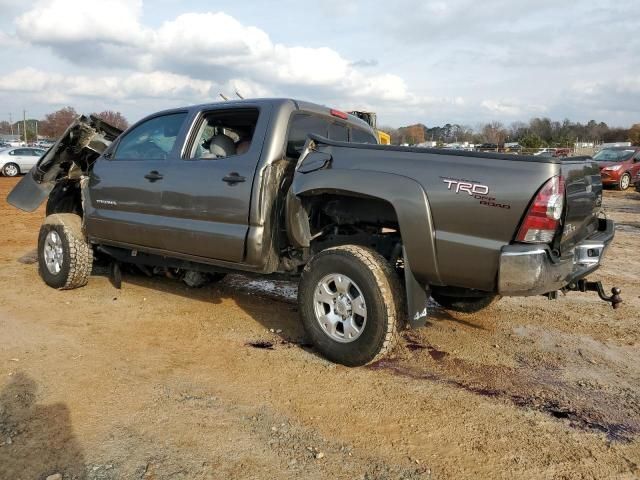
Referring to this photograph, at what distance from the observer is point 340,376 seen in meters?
3.77

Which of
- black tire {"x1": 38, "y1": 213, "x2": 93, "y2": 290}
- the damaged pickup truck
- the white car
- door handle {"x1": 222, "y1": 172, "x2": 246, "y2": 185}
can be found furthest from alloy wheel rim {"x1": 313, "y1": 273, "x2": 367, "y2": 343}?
the white car

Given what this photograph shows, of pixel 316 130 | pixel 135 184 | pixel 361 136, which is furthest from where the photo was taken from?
pixel 361 136

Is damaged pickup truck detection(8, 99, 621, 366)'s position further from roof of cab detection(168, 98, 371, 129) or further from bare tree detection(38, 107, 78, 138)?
bare tree detection(38, 107, 78, 138)

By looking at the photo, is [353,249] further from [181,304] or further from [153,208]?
[181,304]

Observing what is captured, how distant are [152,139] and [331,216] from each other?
6.87 ft

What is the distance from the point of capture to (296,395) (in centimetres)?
348

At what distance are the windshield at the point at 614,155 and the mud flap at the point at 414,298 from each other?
66.8 ft

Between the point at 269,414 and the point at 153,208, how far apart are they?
248 centimetres

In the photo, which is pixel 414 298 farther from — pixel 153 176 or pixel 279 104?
pixel 153 176

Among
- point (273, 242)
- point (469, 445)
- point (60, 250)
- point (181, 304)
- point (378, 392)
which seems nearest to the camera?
point (469, 445)

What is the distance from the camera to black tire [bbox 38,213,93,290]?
5.75 meters

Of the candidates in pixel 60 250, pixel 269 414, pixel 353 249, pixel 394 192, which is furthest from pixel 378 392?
pixel 60 250

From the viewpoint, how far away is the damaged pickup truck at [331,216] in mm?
3270

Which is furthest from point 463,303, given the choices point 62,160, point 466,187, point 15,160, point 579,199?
point 15,160
